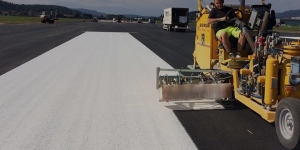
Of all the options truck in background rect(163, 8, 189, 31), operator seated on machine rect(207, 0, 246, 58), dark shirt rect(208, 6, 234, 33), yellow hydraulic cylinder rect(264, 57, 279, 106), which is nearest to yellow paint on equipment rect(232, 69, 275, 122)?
yellow hydraulic cylinder rect(264, 57, 279, 106)

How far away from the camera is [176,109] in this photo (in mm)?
6184

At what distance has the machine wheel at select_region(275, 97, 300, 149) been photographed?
3.94 meters

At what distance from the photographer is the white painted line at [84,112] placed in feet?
15.1

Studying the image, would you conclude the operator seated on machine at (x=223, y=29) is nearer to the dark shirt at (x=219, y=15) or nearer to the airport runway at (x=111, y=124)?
the dark shirt at (x=219, y=15)

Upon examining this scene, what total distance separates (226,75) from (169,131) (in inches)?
72.9

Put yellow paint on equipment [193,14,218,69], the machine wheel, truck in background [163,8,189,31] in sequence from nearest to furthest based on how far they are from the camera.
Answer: the machine wheel < yellow paint on equipment [193,14,218,69] < truck in background [163,8,189,31]

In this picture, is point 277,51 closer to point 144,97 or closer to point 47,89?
point 144,97

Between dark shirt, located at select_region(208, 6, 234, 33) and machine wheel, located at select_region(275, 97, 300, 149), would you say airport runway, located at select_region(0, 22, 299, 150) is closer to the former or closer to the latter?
machine wheel, located at select_region(275, 97, 300, 149)

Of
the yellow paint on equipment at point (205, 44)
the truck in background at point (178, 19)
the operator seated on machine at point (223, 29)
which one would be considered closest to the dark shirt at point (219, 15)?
the operator seated on machine at point (223, 29)

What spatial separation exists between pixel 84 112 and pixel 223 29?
2807 millimetres

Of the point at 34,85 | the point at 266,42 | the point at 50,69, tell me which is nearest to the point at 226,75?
the point at 266,42

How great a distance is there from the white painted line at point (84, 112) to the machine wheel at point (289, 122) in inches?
42.1

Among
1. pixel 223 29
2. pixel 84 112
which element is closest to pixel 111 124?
pixel 84 112

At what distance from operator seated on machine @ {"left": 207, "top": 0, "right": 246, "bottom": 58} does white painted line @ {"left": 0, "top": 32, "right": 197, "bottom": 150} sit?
1.56 m
